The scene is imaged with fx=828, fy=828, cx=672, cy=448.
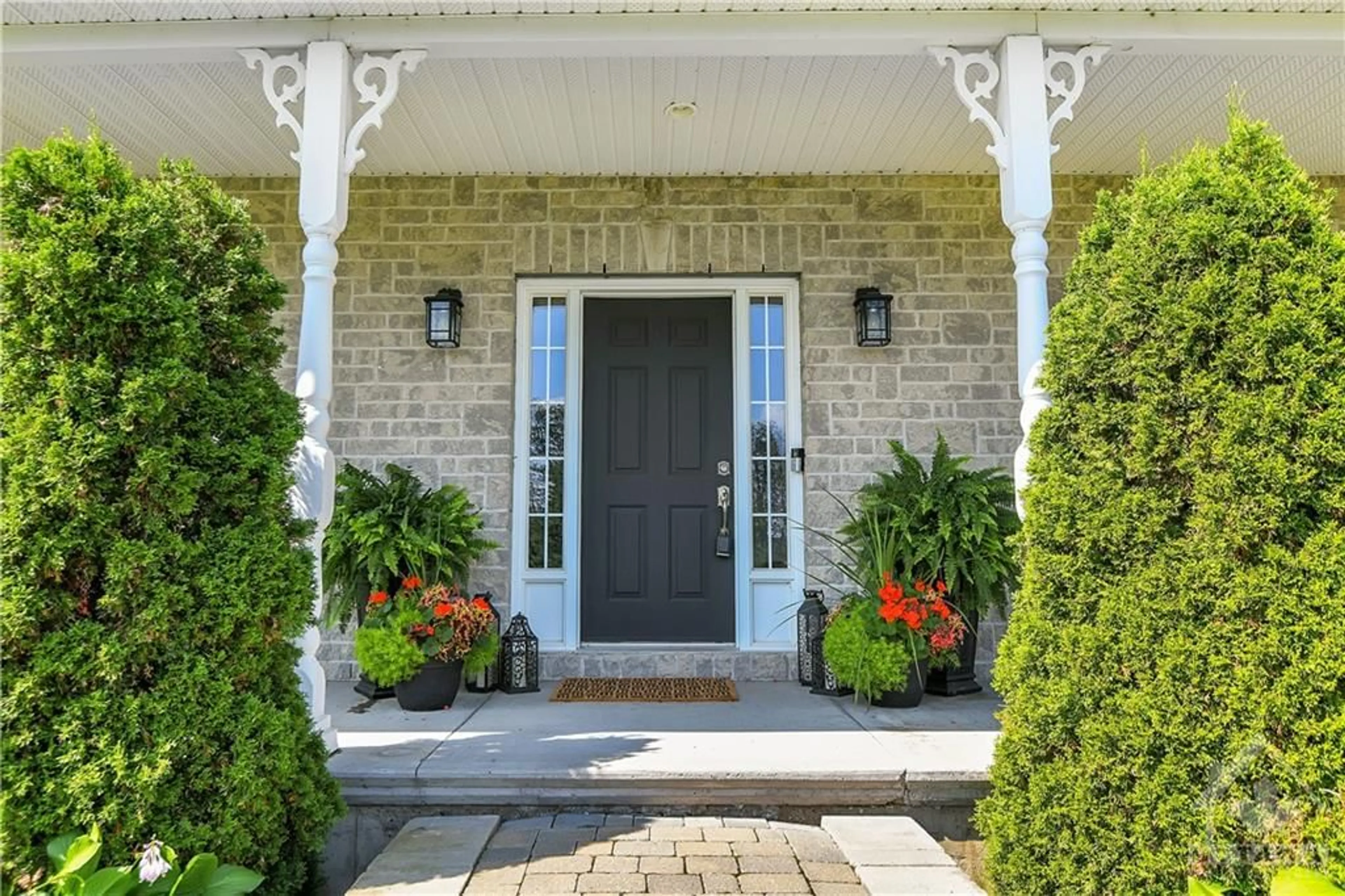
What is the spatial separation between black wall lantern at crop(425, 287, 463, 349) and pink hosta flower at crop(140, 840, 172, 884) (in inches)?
115

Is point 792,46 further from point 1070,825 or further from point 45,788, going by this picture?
point 45,788

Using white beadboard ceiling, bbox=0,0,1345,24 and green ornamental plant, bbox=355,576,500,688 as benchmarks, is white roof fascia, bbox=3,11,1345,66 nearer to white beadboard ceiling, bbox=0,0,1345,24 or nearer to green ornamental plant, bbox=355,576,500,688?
white beadboard ceiling, bbox=0,0,1345,24

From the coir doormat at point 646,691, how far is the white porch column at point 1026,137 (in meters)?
1.56

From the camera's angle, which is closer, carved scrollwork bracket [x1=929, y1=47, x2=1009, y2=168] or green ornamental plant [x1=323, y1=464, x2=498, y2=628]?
carved scrollwork bracket [x1=929, y1=47, x2=1009, y2=168]

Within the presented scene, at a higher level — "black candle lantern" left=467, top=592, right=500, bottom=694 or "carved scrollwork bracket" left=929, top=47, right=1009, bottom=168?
"carved scrollwork bracket" left=929, top=47, right=1009, bottom=168

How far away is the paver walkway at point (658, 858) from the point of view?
1.96 m

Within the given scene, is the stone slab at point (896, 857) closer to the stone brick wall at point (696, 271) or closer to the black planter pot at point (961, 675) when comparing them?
the black planter pot at point (961, 675)

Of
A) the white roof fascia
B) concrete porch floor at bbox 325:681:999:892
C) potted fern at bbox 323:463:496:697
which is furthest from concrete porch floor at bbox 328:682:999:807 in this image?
the white roof fascia

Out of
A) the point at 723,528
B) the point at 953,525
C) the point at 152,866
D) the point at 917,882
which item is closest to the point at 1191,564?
the point at 917,882

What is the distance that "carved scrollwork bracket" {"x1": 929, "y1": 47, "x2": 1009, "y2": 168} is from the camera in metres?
2.98

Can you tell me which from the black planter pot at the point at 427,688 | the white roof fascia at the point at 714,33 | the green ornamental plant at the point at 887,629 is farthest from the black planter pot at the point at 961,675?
the white roof fascia at the point at 714,33

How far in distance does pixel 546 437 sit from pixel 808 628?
165 cm

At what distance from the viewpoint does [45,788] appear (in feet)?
5.84

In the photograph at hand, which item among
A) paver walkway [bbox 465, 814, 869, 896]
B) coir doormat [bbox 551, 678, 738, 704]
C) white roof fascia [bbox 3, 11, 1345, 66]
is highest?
white roof fascia [bbox 3, 11, 1345, 66]
